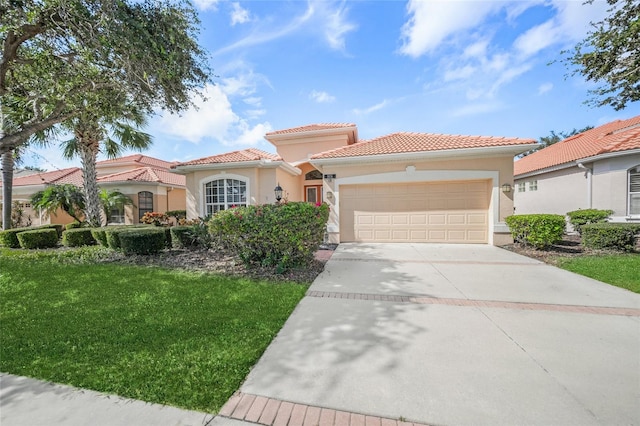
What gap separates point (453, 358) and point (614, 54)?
1138cm

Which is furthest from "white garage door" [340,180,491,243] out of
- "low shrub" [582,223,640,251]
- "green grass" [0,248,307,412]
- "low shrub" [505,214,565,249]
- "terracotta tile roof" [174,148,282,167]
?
"green grass" [0,248,307,412]

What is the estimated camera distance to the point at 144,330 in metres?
3.37

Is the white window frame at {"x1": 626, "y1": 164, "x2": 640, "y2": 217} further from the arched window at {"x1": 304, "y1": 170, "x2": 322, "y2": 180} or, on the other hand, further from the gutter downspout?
the arched window at {"x1": 304, "y1": 170, "x2": 322, "y2": 180}

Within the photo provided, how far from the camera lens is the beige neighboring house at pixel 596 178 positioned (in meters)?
9.84

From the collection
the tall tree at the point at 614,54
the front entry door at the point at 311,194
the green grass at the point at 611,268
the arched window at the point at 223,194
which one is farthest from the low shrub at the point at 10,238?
the tall tree at the point at 614,54

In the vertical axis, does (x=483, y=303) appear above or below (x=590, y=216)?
below

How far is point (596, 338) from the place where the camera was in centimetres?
308

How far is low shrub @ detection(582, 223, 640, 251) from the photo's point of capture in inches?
295

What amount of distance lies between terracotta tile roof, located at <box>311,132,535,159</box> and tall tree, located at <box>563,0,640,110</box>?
289 cm

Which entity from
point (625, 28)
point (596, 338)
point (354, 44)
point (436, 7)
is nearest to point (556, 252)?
point (596, 338)

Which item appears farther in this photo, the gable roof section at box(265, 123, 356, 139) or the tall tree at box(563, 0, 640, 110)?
the gable roof section at box(265, 123, 356, 139)

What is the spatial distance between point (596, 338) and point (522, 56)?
932cm

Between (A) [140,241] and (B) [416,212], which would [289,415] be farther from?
(B) [416,212]

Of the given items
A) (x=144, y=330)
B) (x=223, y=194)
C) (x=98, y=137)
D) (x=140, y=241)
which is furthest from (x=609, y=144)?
(x=98, y=137)
